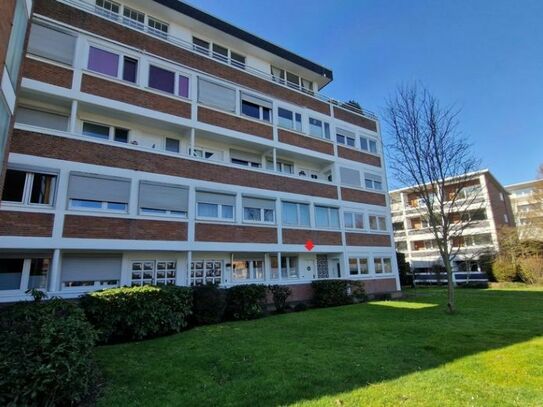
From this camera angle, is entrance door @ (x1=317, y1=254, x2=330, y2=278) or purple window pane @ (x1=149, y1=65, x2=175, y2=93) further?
entrance door @ (x1=317, y1=254, x2=330, y2=278)

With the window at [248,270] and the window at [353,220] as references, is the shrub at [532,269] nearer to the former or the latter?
the window at [353,220]

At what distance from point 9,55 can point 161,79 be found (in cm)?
810

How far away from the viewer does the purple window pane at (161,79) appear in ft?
50.5

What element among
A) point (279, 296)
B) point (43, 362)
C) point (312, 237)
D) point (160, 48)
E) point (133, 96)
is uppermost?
point (160, 48)

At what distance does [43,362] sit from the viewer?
462 centimetres

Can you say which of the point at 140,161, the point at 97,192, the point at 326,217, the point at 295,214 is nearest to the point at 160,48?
the point at 140,161

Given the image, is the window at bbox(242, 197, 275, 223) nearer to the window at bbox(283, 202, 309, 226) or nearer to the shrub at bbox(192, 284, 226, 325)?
the window at bbox(283, 202, 309, 226)

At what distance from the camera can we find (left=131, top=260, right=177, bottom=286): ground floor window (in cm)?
1371

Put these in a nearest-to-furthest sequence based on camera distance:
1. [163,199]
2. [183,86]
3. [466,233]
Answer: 1. [163,199]
2. [183,86]
3. [466,233]

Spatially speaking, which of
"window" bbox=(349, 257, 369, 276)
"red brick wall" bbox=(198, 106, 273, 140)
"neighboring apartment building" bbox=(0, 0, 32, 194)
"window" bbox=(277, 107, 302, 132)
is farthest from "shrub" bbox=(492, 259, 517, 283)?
"neighboring apartment building" bbox=(0, 0, 32, 194)

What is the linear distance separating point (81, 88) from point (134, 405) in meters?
12.4

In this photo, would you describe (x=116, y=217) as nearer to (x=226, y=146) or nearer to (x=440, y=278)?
(x=226, y=146)

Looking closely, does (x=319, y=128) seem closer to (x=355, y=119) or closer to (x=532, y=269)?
(x=355, y=119)

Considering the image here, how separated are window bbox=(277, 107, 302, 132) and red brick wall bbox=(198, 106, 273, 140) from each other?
1.26m
